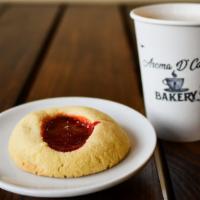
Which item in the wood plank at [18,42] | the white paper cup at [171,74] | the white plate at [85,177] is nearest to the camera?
the white plate at [85,177]

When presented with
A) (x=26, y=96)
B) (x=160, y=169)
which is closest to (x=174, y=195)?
(x=160, y=169)

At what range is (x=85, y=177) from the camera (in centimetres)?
47

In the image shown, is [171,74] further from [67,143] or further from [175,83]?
[67,143]

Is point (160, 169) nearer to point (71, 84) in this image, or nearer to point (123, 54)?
point (71, 84)

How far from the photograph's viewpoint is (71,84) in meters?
0.85

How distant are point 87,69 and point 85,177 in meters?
0.51

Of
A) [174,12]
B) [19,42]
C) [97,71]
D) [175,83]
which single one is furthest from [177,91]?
[19,42]

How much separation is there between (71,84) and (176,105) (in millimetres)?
315

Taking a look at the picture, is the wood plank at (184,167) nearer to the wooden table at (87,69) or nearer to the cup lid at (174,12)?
the wooden table at (87,69)

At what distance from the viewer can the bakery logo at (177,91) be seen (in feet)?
1.86

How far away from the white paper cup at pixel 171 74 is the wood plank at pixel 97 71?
8 cm

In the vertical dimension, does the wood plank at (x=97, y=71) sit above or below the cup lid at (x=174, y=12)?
below

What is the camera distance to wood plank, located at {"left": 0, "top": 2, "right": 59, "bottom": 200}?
0.81 m

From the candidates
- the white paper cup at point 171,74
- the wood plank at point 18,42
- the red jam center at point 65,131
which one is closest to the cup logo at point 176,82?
the white paper cup at point 171,74
